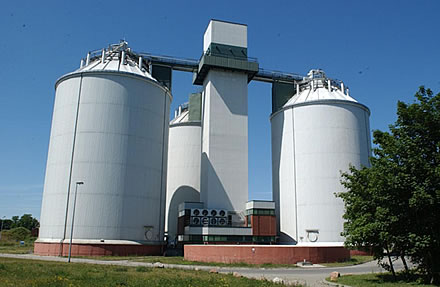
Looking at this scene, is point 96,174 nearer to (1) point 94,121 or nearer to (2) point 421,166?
(1) point 94,121

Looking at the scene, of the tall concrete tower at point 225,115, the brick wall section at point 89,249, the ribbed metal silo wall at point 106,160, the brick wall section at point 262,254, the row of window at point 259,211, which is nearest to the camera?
the brick wall section at point 262,254

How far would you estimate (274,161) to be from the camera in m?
59.3

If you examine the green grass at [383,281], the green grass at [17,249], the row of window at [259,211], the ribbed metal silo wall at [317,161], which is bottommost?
the green grass at [17,249]

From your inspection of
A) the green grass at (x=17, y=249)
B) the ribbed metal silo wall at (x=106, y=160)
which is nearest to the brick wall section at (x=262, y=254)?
the ribbed metal silo wall at (x=106, y=160)

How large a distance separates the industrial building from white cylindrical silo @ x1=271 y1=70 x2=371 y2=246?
144mm

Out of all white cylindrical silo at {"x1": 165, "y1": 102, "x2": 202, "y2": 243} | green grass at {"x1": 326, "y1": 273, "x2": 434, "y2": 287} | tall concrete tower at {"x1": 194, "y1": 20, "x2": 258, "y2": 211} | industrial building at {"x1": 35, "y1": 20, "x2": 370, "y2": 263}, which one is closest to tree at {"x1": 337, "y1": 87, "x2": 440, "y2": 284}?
green grass at {"x1": 326, "y1": 273, "x2": 434, "y2": 287}

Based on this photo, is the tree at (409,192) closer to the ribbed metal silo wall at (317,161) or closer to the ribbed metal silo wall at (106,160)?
the ribbed metal silo wall at (317,161)

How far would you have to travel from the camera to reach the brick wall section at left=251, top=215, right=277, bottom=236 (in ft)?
160

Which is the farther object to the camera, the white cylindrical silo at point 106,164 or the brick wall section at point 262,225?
the brick wall section at point 262,225

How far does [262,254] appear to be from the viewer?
3466 centimetres

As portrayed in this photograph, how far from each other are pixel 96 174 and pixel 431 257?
117ft

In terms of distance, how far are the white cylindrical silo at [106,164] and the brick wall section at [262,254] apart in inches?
462

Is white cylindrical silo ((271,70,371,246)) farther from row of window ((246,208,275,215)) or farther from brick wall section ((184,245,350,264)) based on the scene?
brick wall section ((184,245,350,264))

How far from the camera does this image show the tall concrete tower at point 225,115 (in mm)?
51188
